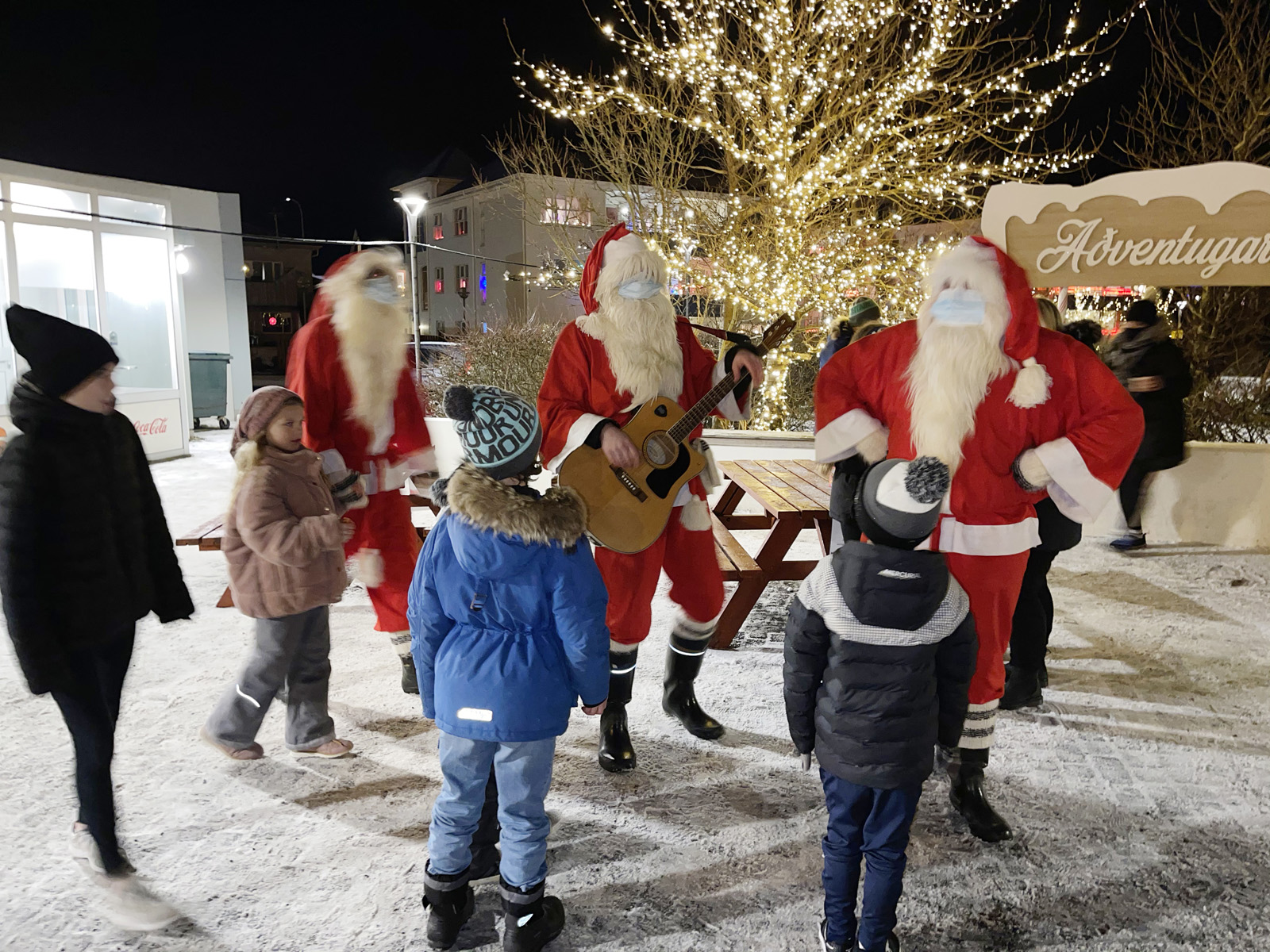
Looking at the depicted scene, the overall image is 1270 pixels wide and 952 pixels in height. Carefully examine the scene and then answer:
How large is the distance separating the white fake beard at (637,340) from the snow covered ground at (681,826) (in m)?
1.43

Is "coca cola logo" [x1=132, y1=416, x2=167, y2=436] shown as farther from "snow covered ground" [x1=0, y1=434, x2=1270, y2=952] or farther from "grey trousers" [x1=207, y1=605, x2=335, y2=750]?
"grey trousers" [x1=207, y1=605, x2=335, y2=750]

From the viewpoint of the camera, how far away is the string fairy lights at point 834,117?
8734 mm

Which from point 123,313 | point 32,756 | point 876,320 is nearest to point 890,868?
point 32,756

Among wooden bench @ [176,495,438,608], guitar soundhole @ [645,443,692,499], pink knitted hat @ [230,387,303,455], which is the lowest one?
wooden bench @ [176,495,438,608]

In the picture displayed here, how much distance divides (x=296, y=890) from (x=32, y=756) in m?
1.49

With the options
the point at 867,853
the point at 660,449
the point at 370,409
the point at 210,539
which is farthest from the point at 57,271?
the point at 867,853

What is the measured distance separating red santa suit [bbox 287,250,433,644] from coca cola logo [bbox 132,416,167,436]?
758cm

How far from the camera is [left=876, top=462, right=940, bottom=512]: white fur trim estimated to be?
75.9 inches

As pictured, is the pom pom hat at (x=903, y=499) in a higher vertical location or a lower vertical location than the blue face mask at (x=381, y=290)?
lower

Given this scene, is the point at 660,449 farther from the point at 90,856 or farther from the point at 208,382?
the point at 208,382

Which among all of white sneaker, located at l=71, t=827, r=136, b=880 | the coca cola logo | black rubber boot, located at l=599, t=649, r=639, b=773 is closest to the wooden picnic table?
black rubber boot, located at l=599, t=649, r=639, b=773

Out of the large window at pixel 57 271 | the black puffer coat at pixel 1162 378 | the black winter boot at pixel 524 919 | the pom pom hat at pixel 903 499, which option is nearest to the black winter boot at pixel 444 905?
the black winter boot at pixel 524 919

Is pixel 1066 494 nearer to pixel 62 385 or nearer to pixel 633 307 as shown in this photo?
pixel 633 307

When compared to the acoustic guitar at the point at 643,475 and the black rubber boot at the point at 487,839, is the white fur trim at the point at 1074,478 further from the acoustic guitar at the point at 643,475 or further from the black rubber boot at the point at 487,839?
the black rubber boot at the point at 487,839
